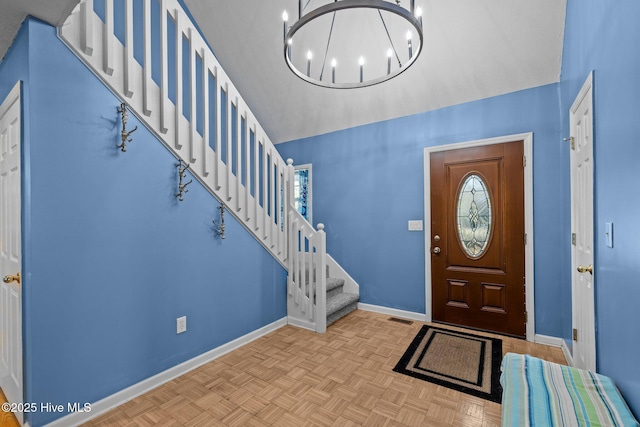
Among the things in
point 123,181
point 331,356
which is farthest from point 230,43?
point 331,356

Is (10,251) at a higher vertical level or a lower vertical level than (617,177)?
lower

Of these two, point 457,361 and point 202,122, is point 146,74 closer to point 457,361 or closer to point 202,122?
point 202,122

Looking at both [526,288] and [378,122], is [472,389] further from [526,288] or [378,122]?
Answer: [378,122]

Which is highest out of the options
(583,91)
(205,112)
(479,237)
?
(205,112)

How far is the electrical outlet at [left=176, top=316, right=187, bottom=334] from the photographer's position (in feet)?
7.29

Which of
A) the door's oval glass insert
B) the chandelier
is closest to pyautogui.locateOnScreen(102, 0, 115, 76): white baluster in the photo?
the chandelier

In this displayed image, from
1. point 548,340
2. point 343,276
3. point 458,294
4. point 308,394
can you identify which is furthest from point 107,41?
point 548,340

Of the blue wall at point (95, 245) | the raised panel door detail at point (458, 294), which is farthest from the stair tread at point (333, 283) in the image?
the blue wall at point (95, 245)

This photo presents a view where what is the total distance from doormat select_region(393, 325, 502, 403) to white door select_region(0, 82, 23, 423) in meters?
2.52

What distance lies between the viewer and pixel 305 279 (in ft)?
10.4

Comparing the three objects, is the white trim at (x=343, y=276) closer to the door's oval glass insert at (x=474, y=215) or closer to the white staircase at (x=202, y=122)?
the white staircase at (x=202, y=122)

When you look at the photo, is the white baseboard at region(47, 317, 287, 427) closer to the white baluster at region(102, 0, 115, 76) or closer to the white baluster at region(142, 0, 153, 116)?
the white baluster at region(142, 0, 153, 116)

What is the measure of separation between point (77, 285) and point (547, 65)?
3983 mm

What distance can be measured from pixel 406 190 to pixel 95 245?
2.96 metres
